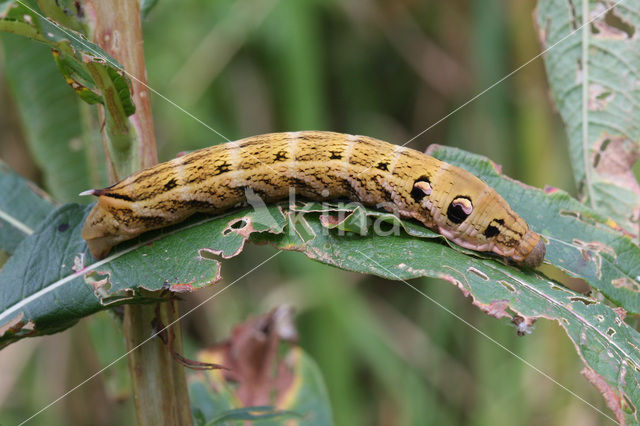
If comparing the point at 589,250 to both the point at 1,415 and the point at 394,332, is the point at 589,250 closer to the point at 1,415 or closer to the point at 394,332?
the point at 394,332

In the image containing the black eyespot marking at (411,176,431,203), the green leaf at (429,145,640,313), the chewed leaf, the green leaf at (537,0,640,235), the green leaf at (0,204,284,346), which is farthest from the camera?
the green leaf at (537,0,640,235)

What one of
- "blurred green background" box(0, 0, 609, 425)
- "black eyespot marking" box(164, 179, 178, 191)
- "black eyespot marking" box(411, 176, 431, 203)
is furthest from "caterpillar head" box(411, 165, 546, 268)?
"blurred green background" box(0, 0, 609, 425)

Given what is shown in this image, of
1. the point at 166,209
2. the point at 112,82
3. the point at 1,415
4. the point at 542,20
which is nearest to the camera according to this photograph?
the point at 112,82

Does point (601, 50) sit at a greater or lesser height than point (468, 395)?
greater

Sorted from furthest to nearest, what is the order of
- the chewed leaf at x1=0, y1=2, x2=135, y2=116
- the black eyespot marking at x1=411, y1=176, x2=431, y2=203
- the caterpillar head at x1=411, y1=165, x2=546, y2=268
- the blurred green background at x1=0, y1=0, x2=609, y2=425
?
the blurred green background at x1=0, y1=0, x2=609, y2=425, the black eyespot marking at x1=411, y1=176, x2=431, y2=203, the caterpillar head at x1=411, y1=165, x2=546, y2=268, the chewed leaf at x1=0, y1=2, x2=135, y2=116

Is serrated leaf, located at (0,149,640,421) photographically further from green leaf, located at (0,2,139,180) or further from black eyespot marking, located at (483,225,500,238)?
green leaf, located at (0,2,139,180)

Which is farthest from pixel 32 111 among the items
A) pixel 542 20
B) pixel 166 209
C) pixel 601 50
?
pixel 601 50

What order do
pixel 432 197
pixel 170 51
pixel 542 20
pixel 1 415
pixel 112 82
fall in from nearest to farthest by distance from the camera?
pixel 112 82 → pixel 432 197 → pixel 542 20 → pixel 1 415 → pixel 170 51
